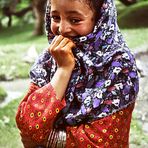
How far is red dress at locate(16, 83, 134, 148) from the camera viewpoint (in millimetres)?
2426

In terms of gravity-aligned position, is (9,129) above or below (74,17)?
below

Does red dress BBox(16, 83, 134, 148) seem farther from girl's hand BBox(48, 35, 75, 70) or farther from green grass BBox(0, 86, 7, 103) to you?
green grass BBox(0, 86, 7, 103)

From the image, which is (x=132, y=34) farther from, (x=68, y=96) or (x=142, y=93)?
(x=68, y=96)

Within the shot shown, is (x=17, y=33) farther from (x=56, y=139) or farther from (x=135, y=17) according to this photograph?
(x=56, y=139)

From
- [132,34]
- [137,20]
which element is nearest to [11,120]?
[132,34]

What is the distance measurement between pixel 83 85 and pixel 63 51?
9.9 inches

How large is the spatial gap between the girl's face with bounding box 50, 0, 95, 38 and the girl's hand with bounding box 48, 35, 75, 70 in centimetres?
6

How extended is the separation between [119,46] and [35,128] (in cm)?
70

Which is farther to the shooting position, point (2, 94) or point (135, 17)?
point (135, 17)

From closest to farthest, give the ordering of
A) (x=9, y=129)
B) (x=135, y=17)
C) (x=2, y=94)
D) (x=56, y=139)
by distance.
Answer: (x=56, y=139)
(x=9, y=129)
(x=2, y=94)
(x=135, y=17)

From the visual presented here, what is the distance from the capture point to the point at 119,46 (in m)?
2.49

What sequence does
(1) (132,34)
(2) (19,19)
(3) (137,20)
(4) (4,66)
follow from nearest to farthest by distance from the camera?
(4) (4,66)
(1) (132,34)
(3) (137,20)
(2) (19,19)

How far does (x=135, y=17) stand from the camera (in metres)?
11.7

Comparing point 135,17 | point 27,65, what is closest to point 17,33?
point 135,17
